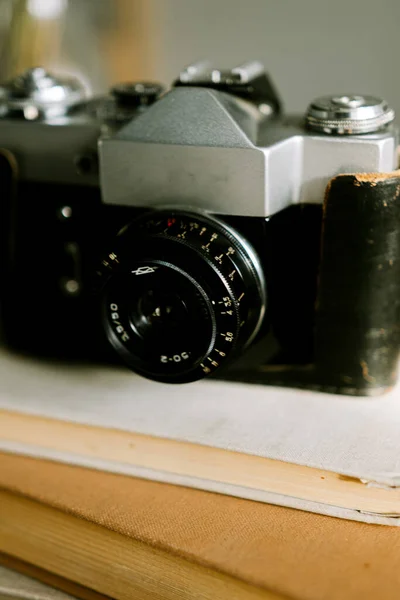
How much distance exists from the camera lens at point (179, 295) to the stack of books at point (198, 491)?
0.05 m

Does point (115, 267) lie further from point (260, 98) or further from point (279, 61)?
point (279, 61)

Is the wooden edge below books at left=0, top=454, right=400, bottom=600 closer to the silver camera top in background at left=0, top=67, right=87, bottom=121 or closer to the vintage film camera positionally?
the vintage film camera

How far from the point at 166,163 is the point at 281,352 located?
171 mm

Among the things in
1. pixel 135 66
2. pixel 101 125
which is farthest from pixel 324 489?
pixel 135 66

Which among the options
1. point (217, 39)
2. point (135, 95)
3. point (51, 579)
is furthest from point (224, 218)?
point (217, 39)

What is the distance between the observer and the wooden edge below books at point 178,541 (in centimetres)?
41

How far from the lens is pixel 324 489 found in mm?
468

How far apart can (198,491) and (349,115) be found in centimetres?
27

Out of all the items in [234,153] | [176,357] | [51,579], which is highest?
[234,153]

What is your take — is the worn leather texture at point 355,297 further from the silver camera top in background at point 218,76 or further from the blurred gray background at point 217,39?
the blurred gray background at point 217,39

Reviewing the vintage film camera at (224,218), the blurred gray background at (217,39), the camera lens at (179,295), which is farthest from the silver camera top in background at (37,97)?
the blurred gray background at (217,39)

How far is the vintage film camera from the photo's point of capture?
0.49 metres

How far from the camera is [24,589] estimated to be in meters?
0.48

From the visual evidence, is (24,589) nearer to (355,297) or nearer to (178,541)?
(178,541)
